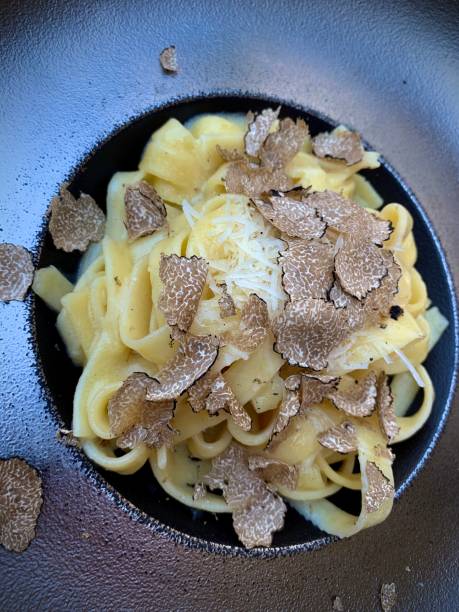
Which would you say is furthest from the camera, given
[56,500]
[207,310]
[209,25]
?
[209,25]

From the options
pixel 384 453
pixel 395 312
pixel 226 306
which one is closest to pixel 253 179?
pixel 226 306

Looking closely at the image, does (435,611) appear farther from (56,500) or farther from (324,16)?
(324,16)

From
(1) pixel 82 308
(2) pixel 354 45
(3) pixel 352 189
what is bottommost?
(1) pixel 82 308

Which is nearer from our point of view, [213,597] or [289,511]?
[213,597]

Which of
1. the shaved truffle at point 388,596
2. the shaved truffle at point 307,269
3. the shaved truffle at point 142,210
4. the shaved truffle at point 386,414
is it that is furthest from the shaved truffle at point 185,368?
the shaved truffle at point 388,596

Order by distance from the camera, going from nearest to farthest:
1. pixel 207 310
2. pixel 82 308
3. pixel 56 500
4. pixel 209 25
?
pixel 56 500 < pixel 207 310 < pixel 82 308 < pixel 209 25

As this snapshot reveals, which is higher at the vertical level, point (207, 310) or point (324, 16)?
point (324, 16)

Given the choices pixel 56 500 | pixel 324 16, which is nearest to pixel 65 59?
pixel 324 16

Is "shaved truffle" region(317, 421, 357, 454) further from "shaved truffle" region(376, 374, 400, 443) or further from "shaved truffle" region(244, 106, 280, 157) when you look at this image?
"shaved truffle" region(244, 106, 280, 157)
